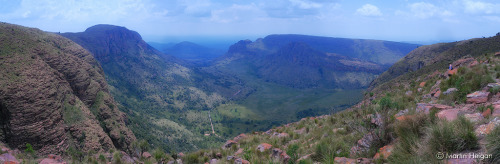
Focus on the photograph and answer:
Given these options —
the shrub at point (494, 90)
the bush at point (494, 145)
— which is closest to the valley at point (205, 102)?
the shrub at point (494, 90)

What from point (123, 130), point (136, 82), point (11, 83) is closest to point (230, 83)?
point (136, 82)

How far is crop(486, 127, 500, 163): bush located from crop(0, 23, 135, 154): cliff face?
34995 millimetres

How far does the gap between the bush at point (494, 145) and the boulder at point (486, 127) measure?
63cm

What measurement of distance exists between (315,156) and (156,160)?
6.69 meters

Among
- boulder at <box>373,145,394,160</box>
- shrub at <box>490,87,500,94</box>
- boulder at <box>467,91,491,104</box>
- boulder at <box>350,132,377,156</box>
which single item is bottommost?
boulder at <box>350,132,377,156</box>

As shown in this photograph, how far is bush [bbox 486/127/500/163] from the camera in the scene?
3209 mm

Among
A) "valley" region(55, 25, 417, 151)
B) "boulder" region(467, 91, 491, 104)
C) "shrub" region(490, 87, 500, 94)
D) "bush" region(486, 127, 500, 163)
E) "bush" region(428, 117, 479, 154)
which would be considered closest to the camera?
"bush" region(486, 127, 500, 163)

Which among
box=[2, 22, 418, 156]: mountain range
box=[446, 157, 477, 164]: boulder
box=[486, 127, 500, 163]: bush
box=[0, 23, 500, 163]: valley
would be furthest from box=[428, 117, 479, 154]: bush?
box=[2, 22, 418, 156]: mountain range

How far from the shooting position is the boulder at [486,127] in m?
4.06

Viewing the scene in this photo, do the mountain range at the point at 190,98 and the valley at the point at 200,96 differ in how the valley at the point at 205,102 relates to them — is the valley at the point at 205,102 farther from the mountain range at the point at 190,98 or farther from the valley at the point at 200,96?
the valley at the point at 200,96

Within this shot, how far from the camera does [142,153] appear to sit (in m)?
10.3

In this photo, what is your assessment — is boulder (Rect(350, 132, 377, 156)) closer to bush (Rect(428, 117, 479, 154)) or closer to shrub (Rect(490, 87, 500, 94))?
bush (Rect(428, 117, 479, 154))

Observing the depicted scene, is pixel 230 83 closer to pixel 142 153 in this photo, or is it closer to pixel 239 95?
pixel 239 95

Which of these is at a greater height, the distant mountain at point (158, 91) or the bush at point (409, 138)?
the bush at point (409, 138)
